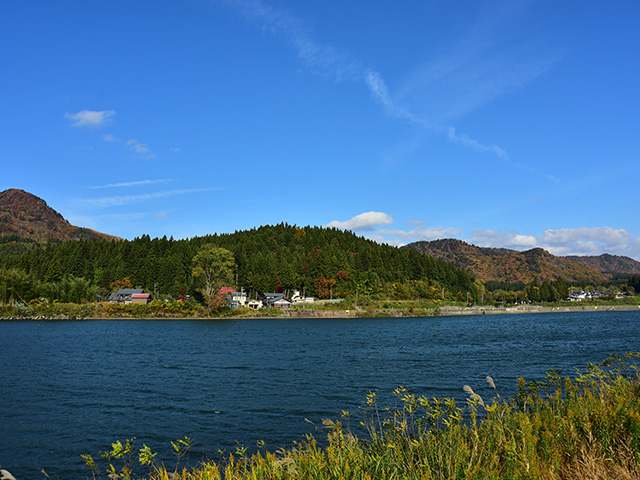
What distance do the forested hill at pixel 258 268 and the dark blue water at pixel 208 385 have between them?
92.5m

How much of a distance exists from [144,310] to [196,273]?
18955 mm

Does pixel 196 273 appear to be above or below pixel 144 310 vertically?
above

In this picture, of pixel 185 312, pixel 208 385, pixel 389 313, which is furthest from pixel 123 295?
pixel 208 385

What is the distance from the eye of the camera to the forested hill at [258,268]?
133 meters

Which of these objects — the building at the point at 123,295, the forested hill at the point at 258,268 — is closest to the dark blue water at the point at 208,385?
the building at the point at 123,295

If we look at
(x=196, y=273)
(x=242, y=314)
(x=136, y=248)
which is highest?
(x=136, y=248)

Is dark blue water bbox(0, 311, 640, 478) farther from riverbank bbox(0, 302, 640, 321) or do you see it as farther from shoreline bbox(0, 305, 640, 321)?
shoreline bbox(0, 305, 640, 321)

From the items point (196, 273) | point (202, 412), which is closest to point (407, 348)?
point (202, 412)

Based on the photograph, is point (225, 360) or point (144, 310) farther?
point (144, 310)

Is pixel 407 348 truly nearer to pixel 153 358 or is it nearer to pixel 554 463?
pixel 153 358

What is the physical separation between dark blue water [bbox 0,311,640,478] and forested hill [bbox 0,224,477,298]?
92488 millimetres

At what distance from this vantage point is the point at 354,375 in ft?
88.5

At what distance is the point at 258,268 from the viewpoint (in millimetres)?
140750

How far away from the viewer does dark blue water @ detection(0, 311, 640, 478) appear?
15430 millimetres
